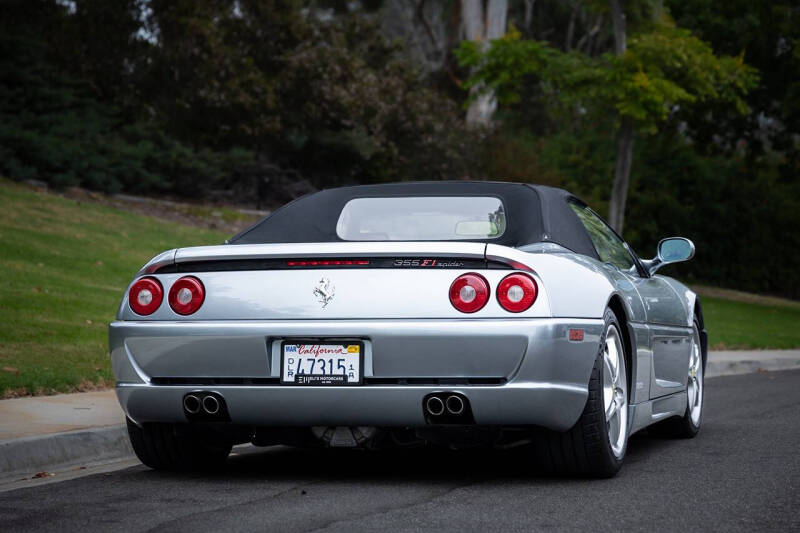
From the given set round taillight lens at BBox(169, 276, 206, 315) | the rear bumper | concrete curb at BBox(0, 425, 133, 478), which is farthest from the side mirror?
concrete curb at BBox(0, 425, 133, 478)

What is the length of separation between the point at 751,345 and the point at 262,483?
44.1 ft

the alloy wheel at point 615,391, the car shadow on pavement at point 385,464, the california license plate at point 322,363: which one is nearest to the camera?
the california license plate at point 322,363

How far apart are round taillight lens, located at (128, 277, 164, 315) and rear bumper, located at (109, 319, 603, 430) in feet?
0.31

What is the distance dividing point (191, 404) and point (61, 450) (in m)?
1.26

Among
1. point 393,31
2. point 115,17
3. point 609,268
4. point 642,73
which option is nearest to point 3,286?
point 609,268

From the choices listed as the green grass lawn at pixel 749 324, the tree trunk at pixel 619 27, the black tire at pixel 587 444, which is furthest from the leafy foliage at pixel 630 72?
the black tire at pixel 587 444

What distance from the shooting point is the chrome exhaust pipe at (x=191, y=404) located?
5395 mm

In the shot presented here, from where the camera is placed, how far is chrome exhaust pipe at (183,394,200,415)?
212 inches

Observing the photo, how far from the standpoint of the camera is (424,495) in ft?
17.2

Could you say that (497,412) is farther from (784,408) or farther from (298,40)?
(298,40)

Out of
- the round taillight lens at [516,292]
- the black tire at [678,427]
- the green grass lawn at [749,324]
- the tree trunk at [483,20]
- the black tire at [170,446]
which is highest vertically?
the tree trunk at [483,20]

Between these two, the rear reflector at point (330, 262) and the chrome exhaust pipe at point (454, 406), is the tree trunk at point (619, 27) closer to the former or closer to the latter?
the rear reflector at point (330, 262)

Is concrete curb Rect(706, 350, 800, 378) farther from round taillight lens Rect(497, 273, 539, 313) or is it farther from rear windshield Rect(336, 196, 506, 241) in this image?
round taillight lens Rect(497, 273, 539, 313)

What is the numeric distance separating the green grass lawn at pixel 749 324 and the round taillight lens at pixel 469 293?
12.6m
